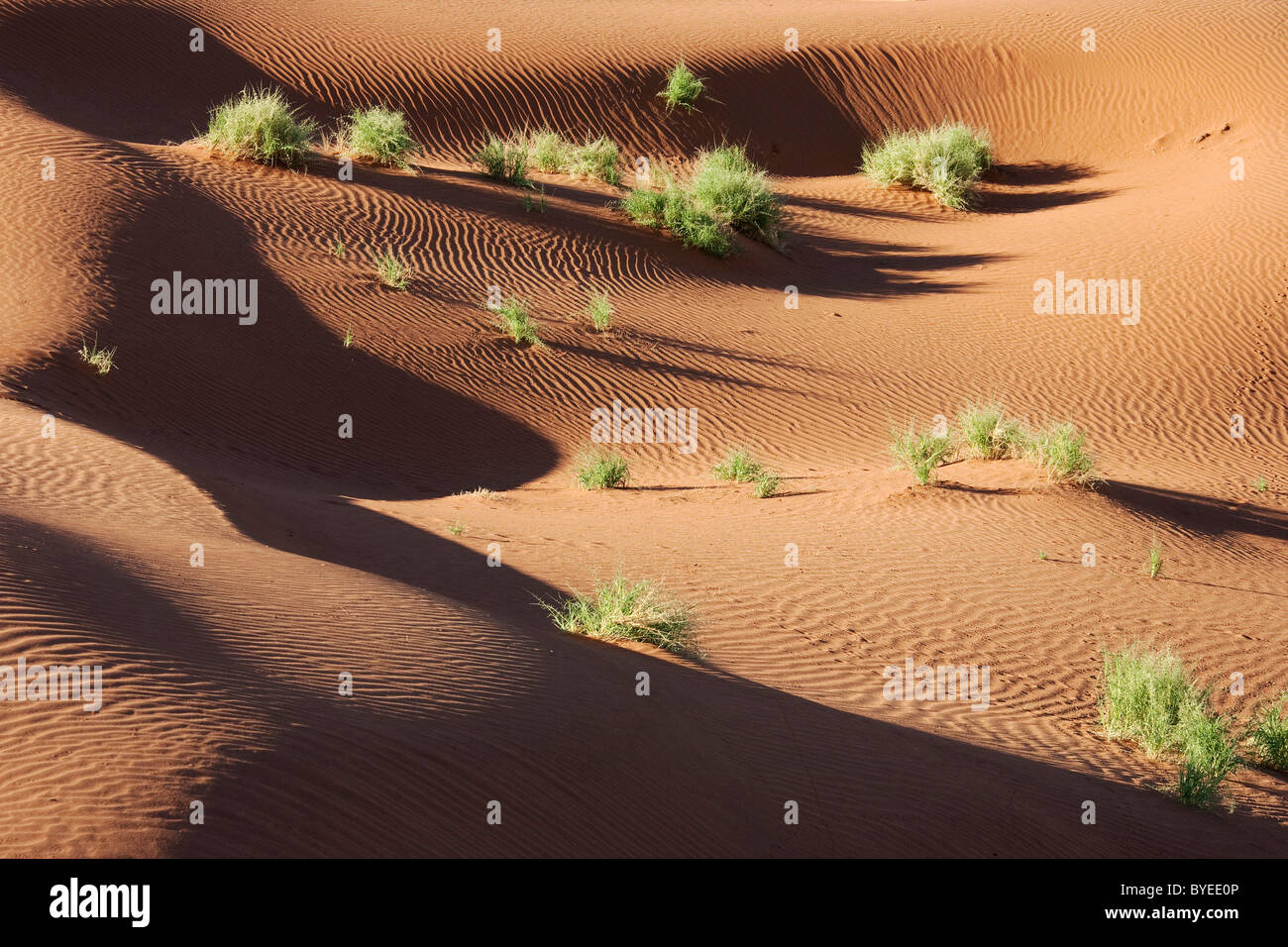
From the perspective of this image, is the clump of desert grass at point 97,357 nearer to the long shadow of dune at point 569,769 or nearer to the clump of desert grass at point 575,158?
the long shadow of dune at point 569,769

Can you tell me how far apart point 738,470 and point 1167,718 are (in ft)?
19.5

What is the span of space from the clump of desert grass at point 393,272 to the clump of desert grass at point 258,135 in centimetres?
340

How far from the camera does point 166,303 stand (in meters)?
14.4

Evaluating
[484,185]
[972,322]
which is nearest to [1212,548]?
[972,322]

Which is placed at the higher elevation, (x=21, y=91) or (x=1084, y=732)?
(x=21, y=91)

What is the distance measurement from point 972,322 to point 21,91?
16.1 m

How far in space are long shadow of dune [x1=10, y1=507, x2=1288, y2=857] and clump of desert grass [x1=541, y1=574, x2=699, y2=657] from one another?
40 centimetres

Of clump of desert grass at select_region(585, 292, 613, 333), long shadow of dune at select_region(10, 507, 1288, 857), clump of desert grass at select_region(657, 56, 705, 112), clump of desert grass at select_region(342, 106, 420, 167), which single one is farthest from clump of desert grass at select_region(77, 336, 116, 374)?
clump of desert grass at select_region(657, 56, 705, 112)

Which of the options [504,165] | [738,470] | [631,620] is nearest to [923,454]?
[738,470]

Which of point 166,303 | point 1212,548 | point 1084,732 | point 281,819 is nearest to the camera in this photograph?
point 281,819

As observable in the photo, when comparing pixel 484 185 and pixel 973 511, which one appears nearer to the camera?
pixel 973 511

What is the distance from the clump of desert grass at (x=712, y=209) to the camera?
19.0 metres

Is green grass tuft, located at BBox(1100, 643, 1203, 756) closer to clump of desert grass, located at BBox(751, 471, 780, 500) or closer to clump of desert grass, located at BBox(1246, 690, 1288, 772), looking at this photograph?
clump of desert grass, located at BBox(1246, 690, 1288, 772)
